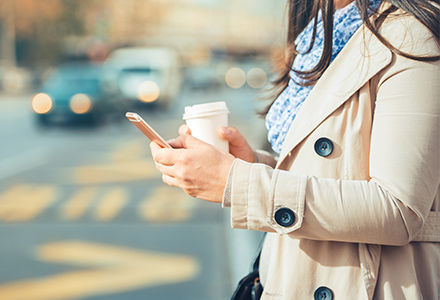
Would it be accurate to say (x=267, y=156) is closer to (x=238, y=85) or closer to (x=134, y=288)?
(x=134, y=288)

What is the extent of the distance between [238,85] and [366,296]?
1721 inches

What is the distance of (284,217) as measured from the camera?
4.09 ft

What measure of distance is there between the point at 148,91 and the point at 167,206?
547 inches

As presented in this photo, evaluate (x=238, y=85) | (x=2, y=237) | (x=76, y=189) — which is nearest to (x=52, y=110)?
(x=76, y=189)

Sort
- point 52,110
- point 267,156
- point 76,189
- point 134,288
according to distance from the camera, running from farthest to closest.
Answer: point 52,110, point 76,189, point 134,288, point 267,156

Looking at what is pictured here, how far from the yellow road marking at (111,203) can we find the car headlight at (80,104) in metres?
8.17

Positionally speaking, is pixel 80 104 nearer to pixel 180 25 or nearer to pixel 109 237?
pixel 109 237

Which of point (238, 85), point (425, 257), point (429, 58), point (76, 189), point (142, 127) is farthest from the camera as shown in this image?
point (238, 85)

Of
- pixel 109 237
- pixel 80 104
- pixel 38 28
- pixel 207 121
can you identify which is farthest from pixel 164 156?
pixel 38 28

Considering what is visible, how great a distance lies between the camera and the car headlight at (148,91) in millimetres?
20047

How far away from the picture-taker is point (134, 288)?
4184 millimetres

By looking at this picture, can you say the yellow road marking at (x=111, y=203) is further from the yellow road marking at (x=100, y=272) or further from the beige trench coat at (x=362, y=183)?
the beige trench coat at (x=362, y=183)

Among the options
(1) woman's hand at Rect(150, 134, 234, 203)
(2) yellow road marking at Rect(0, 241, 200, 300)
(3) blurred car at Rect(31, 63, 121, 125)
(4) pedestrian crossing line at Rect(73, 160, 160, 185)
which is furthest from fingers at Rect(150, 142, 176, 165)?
(3) blurred car at Rect(31, 63, 121, 125)

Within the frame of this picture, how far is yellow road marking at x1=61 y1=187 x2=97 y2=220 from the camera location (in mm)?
6230
